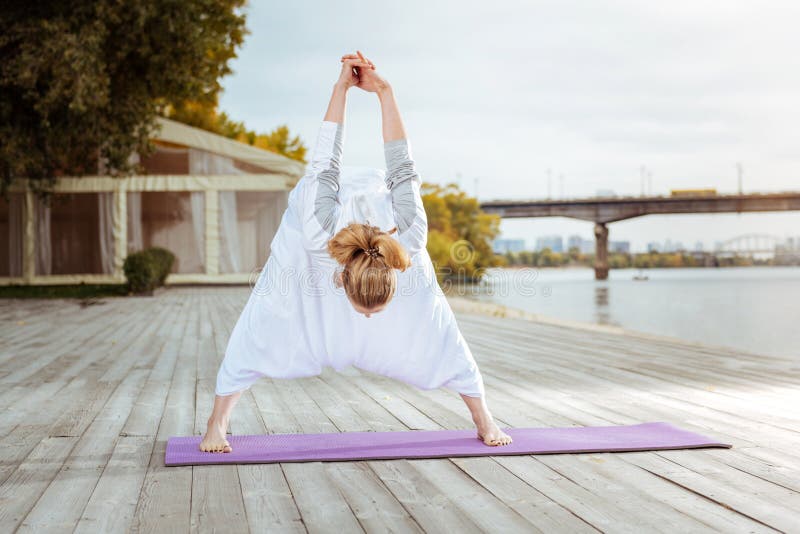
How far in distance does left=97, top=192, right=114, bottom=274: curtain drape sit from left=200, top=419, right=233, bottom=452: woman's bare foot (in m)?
14.5

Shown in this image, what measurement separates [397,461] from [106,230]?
1506cm

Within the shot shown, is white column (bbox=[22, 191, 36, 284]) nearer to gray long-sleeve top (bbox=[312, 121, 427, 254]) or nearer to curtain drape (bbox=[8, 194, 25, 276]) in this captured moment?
curtain drape (bbox=[8, 194, 25, 276])

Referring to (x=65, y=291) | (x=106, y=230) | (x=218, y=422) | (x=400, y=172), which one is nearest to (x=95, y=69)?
(x=65, y=291)

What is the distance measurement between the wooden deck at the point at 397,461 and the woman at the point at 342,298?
36 cm

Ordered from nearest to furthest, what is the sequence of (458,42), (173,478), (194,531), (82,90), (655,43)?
(194,531) → (173,478) → (82,90) → (458,42) → (655,43)

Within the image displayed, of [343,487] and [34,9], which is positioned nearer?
[343,487]

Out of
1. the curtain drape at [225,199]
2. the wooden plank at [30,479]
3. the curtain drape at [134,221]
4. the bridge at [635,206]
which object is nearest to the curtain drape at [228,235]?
the curtain drape at [225,199]

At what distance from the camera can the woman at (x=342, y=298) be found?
2709 mm

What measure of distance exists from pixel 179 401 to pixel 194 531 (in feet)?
6.76

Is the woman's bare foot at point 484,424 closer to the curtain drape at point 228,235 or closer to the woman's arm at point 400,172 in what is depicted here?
the woman's arm at point 400,172

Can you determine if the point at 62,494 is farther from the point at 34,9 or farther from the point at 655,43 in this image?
the point at 655,43

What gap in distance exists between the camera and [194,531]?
79.0 inches

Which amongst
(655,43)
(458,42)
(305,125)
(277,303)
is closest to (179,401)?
(277,303)

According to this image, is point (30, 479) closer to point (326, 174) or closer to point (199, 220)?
point (326, 174)
